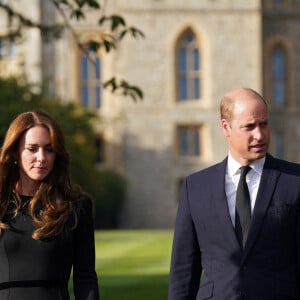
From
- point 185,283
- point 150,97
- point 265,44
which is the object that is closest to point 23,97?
point 150,97

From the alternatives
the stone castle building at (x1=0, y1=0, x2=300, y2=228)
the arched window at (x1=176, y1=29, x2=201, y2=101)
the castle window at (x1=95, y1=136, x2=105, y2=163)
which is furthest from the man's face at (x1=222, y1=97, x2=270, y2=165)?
the castle window at (x1=95, y1=136, x2=105, y2=163)

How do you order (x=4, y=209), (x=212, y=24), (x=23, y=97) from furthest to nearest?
(x=212, y=24) < (x=23, y=97) < (x=4, y=209)

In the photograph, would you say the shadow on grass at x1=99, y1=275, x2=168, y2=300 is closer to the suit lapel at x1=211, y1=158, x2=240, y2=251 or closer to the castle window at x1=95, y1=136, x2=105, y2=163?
the suit lapel at x1=211, y1=158, x2=240, y2=251

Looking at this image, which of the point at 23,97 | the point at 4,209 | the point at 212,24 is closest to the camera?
the point at 4,209

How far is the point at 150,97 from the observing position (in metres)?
42.4

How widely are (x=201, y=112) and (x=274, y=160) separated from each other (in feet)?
123

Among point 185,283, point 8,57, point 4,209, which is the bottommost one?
point 185,283

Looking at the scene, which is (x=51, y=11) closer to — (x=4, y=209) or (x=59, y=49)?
(x=59, y=49)

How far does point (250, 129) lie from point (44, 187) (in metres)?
0.95

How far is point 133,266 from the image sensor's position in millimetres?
19688

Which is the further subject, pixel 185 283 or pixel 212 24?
pixel 212 24

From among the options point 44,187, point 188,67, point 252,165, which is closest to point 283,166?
point 252,165

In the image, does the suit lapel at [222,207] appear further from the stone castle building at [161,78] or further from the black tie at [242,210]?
the stone castle building at [161,78]

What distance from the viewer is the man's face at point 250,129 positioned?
499 centimetres
